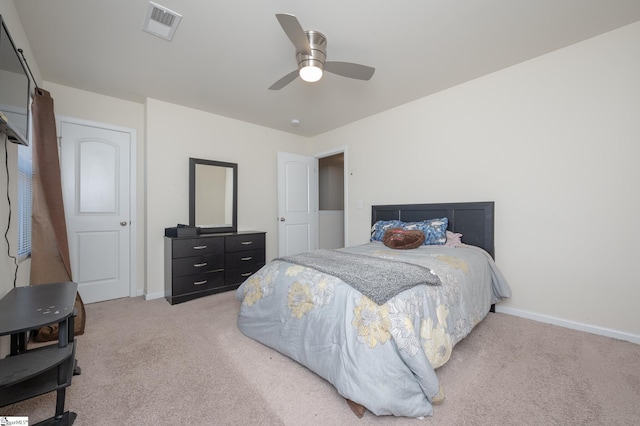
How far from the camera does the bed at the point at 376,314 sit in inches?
51.6

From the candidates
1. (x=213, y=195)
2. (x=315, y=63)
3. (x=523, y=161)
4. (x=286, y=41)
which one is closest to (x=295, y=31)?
(x=315, y=63)

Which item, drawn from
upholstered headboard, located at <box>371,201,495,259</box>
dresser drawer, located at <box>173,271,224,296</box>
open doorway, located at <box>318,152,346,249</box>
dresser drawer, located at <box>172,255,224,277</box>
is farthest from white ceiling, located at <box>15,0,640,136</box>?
open doorway, located at <box>318,152,346,249</box>

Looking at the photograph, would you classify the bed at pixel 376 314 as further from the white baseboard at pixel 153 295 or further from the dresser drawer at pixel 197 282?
the white baseboard at pixel 153 295

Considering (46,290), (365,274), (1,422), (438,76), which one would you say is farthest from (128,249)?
(438,76)

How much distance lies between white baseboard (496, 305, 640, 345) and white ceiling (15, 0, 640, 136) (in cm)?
236

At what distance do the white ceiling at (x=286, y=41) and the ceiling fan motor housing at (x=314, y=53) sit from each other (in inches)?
2.6

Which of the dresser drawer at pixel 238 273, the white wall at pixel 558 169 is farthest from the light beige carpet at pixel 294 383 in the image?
the dresser drawer at pixel 238 273

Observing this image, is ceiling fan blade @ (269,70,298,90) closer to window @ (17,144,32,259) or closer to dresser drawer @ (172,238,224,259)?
dresser drawer @ (172,238,224,259)

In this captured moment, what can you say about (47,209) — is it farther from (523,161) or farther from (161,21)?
(523,161)

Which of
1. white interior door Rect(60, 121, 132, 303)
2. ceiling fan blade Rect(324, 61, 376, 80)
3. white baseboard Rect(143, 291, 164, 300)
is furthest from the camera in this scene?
white baseboard Rect(143, 291, 164, 300)

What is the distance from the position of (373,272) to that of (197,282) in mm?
2350

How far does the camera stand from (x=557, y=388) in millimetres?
1521

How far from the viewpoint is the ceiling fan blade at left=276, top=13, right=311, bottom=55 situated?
153 centimetres

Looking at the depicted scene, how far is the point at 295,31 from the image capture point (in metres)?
1.67
